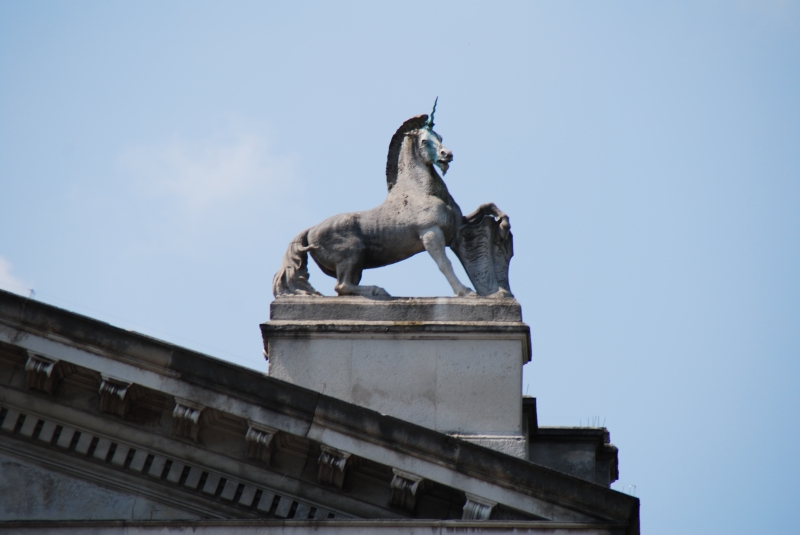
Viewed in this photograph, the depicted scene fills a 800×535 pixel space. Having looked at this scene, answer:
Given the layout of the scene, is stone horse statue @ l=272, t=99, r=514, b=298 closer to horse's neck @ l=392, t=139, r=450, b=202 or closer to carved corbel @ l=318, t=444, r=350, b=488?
horse's neck @ l=392, t=139, r=450, b=202

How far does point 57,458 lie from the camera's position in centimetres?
1880

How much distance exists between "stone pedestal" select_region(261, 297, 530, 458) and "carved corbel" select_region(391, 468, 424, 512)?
7.70ft

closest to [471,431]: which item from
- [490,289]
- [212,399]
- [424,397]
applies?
[424,397]

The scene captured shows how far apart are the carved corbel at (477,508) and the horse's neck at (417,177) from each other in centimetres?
558

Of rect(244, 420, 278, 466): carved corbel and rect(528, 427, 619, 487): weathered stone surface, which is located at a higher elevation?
rect(528, 427, 619, 487): weathered stone surface

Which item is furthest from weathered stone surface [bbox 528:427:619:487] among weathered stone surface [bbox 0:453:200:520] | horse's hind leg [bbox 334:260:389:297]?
weathered stone surface [bbox 0:453:200:520]

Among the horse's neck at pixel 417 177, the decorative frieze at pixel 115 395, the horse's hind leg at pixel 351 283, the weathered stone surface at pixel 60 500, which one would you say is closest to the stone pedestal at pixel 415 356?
the horse's hind leg at pixel 351 283

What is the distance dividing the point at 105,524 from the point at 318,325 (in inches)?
174

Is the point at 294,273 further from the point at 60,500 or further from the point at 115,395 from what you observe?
the point at 60,500

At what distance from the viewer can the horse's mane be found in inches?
891

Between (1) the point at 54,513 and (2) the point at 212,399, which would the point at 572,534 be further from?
(1) the point at 54,513

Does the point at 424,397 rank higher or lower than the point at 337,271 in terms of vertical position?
lower

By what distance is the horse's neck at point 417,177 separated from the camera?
22062 mm

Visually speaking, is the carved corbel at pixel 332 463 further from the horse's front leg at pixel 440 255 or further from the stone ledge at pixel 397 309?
the horse's front leg at pixel 440 255
